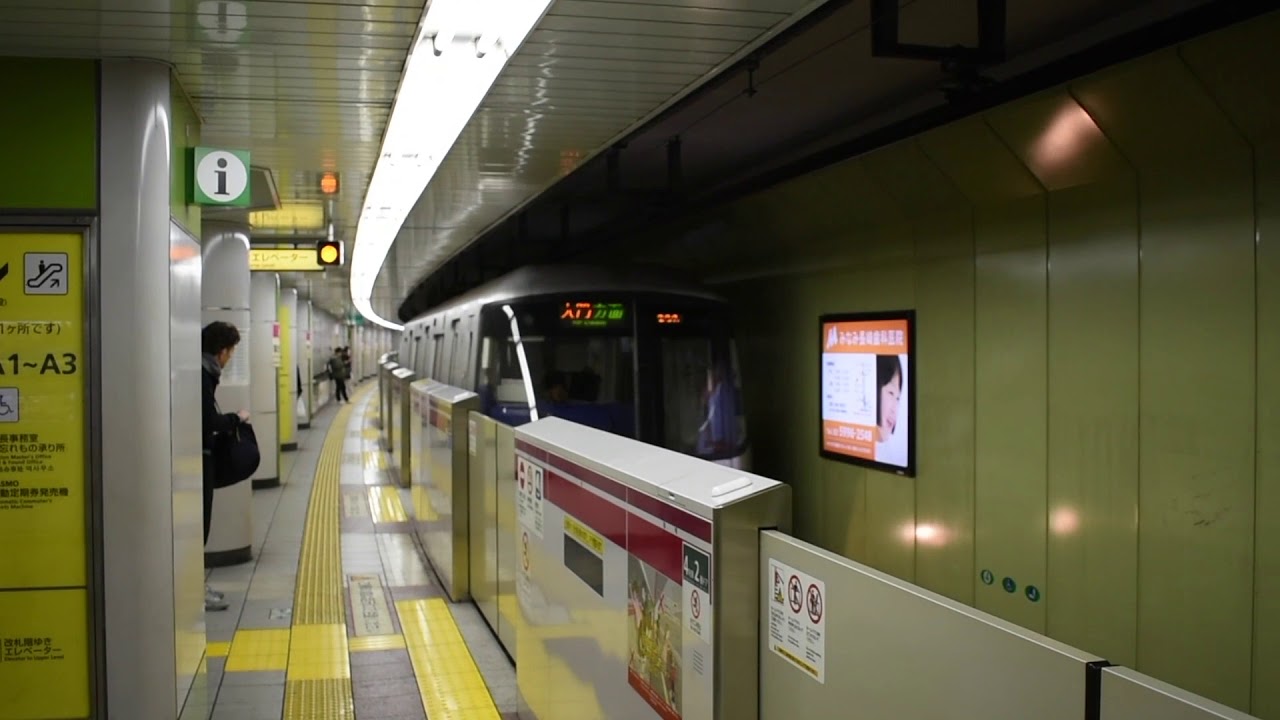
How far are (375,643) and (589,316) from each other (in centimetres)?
382

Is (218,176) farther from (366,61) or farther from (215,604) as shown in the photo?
(215,604)

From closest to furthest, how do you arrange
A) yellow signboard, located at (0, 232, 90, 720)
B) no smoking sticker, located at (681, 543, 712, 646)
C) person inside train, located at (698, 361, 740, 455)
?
no smoking sticker, located at (681, 543, 712, 646) → yellow signboard, located at (0, 232, 90, 720) → person inside train, located at (698, 361, 740, 455)

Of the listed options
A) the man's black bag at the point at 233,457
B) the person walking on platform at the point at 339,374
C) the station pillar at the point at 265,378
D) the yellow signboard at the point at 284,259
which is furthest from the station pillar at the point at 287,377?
the person walking on platform at the point at 339,374

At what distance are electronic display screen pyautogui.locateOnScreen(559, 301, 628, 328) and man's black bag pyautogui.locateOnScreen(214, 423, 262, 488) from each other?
351cm

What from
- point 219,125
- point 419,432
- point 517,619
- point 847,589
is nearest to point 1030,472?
point 517,619

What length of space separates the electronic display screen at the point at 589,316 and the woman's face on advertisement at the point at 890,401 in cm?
245

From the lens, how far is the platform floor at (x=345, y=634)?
16.2 ft

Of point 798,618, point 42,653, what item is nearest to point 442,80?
point 42,653

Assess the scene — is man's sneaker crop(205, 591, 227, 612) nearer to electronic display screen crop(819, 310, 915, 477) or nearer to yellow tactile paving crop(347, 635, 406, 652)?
yellow tactile paving crop(347, 635, 406, 652)

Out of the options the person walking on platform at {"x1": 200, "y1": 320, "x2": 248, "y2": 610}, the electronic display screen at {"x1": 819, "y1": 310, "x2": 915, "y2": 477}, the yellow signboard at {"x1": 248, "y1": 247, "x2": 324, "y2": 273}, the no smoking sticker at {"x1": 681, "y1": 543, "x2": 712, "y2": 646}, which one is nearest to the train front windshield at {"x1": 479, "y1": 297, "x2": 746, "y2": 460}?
the electronic display screen at {"x1": 819, "y1": 310, "x2": 915, "y2": 477}

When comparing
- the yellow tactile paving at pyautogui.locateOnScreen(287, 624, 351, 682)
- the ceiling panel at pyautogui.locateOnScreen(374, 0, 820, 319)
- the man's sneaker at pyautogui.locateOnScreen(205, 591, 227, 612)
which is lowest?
the yellow tactile paving at pyautogui.locateOnScreen(287, 624, 351, 682)

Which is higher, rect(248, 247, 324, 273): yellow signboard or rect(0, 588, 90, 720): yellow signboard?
rect(248, 247, 324, 273): yellow signboard

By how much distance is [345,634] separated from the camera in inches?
240

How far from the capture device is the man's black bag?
5844 mm
